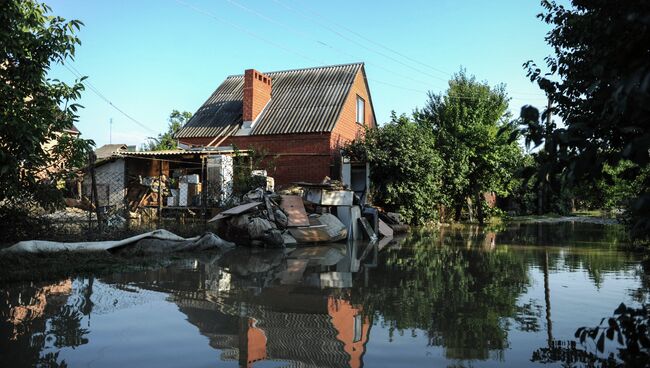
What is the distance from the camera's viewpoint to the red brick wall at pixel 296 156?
2045cm

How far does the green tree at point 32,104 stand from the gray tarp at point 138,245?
0.85 metres

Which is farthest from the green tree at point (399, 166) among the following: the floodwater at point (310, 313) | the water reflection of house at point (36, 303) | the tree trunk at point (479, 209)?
the water reflection of house at point (36, 303)

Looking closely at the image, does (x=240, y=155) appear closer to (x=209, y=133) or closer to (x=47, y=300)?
(x=209, y=133)

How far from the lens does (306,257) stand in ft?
34.9

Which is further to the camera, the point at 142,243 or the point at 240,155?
the point at 240,155

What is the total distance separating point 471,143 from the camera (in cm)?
2625

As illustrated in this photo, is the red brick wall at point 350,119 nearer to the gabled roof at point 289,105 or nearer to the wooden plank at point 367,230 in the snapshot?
the gabled roof at point 289,105

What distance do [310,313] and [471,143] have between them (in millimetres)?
22613

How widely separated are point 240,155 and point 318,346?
47.8 feet

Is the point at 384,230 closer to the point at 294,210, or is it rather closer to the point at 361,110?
the point at 294,210

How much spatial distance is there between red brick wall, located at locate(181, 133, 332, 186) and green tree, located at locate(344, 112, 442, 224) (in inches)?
45.0

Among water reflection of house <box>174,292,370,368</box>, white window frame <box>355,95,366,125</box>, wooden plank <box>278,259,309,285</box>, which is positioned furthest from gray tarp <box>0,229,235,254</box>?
white window frame <box>355,95,366,125</box>

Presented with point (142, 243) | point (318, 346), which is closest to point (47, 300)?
point (318, 346)

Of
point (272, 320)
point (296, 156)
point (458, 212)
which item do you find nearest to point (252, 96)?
point (296, 156)
